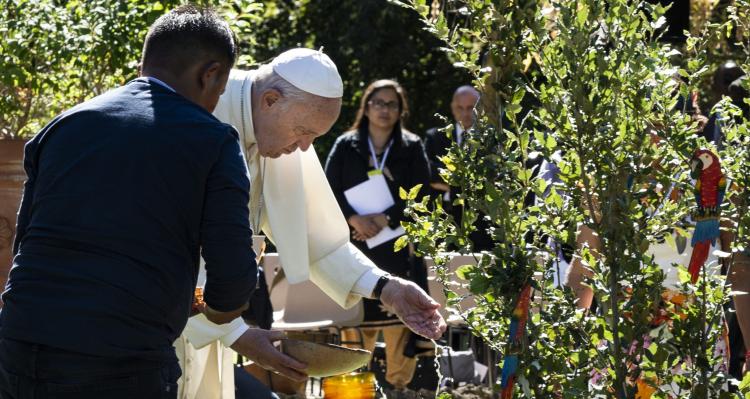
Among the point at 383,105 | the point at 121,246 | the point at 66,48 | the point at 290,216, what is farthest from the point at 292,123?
the point at 383,105

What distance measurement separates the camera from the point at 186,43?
3.25 metres

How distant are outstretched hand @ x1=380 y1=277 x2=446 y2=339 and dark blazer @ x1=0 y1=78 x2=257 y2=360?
44.4 inches

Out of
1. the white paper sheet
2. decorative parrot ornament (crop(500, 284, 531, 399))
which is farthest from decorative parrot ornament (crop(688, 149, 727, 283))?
the white paper sheet

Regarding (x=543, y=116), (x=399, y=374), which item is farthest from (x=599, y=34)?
(x=399, y=374)

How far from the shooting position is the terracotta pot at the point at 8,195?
657cm

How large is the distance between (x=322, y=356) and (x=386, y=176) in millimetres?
4664

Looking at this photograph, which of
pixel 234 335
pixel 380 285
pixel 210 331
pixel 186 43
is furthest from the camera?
pixel 380 285

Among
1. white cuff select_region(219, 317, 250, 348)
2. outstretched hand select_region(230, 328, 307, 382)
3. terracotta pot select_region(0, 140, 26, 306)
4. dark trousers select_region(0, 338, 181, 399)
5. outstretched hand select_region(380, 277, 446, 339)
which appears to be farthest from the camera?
terracotta pot select_region(0, 140, 26, 306)

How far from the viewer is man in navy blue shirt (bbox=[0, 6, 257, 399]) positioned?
9.79 ft

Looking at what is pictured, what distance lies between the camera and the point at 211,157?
3.05m

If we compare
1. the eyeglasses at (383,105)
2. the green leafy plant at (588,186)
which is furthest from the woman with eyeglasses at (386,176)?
the green leafy plant at (588,186)

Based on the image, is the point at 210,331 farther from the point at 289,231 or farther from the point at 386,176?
the point at 386,176

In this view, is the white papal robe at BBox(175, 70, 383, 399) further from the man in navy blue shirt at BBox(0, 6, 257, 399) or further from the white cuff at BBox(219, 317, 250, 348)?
the man in navy blue shirt at BBox(0, 6, 257, 399)

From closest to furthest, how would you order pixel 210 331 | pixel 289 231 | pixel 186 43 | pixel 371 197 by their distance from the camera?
pixel 186 43
pixel 210 331
pixel 289 231
pixel 371 197
